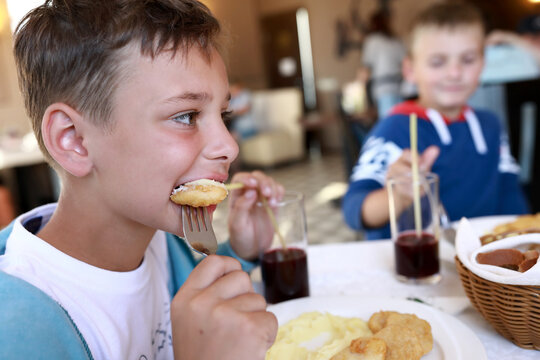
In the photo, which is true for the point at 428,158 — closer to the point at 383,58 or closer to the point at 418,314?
the point at 418,314

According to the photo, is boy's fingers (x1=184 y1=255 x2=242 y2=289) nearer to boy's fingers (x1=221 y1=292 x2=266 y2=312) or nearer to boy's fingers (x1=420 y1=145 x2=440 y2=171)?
boy's fingers (x1=221 y1=292 x2=266 y2=312)

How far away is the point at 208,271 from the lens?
0.69 m

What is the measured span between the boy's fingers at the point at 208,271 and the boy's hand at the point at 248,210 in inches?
19.7

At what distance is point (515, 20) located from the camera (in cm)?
671

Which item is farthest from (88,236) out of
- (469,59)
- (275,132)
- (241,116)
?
(275,132)

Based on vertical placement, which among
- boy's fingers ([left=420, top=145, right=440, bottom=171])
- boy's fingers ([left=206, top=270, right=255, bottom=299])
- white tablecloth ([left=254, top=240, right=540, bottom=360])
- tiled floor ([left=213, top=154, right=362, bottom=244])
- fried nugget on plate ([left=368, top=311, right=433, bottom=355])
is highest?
boy's fingers ([left=206, top=270, right=255, bottom=299])

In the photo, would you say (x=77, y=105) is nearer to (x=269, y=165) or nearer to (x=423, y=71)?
(x=423, y=71)

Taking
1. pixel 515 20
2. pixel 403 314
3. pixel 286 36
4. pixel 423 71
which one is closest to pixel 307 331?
pixel 403 314

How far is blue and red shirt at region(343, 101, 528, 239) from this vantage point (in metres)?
1.89

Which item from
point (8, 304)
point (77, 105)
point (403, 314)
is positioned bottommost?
point (403, 314)

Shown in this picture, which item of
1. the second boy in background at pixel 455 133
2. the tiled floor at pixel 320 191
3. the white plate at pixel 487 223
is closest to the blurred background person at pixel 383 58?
the tiled floor at pixel 320 191

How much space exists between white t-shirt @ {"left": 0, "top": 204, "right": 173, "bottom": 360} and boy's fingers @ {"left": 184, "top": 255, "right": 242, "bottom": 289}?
250 mm

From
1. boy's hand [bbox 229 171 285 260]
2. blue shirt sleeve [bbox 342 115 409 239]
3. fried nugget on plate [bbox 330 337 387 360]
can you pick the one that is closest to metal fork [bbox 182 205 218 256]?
fried nugget on plate [bbox 330 337 387 360]

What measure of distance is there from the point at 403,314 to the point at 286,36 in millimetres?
9788
